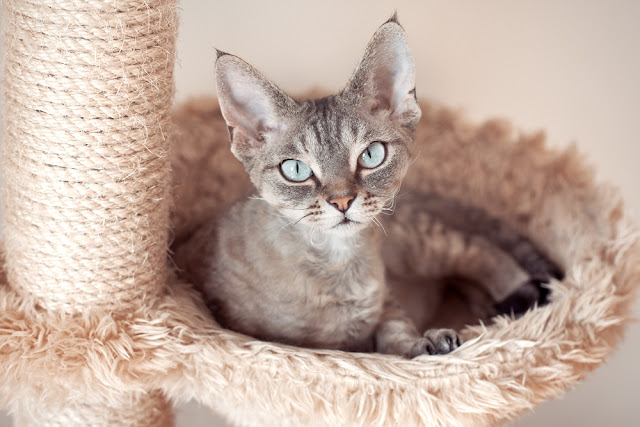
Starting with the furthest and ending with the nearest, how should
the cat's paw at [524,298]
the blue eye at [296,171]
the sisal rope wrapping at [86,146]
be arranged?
1. the cat's paw at [524,298]
2. the blue eye at [296,171]
3. the sisal rope wrapping at [86,146]

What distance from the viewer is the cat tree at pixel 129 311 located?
101 centimetres

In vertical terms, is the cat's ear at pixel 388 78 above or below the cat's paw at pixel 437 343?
above

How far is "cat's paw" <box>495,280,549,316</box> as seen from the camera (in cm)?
145

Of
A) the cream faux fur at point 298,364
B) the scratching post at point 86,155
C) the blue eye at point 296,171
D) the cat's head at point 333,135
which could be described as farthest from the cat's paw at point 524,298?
the scratching post at point 86,155

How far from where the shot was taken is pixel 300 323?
1.21 meters

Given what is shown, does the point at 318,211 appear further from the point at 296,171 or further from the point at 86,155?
the point at 86,155

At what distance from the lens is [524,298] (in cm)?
149

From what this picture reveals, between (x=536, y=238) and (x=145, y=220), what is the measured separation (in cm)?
101

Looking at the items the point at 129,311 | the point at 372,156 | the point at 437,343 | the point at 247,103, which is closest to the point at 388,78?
the point at 372,156

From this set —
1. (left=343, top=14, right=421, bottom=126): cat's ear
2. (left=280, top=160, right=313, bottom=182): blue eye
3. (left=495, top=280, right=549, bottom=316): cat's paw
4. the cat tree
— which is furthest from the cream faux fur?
(left=343, top=14, right=421, bottom=126): cat's ear

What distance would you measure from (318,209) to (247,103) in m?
0.24

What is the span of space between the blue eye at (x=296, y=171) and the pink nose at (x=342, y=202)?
80 millimetres

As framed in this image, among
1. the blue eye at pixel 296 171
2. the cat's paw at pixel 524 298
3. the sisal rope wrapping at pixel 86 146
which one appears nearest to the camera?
the sisal rope wrapping at pixel 86 146

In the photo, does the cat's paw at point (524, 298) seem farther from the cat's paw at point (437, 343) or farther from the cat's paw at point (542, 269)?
the cat's paw at point (437, 343)
